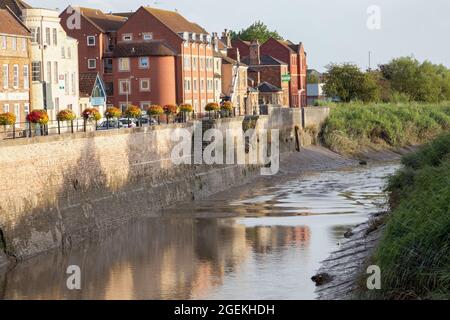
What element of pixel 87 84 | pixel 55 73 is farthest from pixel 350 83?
pixel 55 73

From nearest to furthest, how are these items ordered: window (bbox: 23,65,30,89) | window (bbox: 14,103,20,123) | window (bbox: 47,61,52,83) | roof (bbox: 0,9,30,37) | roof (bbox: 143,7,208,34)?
1. roof (bbox: 0,9,30,37)
2. window (bbox: 14,103,20,123)
3. window (bbox: 23,65,30,89)
4. window (bbox: 47,61,52,83)
5. roof (bbox: 143,7,208,34)

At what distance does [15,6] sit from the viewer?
66875 millimetres

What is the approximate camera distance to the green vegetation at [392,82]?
409 feet

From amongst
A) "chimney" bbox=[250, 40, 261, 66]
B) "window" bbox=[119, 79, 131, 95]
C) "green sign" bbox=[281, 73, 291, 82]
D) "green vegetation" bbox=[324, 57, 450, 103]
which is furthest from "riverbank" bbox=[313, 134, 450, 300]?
"green vegetation" bbox=[324, 57, 450, 103]

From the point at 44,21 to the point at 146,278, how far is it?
34.1 metres

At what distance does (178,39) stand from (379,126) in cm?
2116

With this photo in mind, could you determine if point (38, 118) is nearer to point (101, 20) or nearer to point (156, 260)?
point (156, 260)

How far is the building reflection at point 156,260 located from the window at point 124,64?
4005cm

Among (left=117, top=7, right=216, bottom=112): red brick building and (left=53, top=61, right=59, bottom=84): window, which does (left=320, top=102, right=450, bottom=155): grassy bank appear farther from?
(left=53, top=61, right=59, bottom=84): window

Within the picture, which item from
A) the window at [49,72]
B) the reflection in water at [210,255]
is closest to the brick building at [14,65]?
the window at [49,72]

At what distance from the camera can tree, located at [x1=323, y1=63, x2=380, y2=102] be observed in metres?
124

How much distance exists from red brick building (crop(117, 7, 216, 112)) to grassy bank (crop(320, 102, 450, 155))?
1158cm

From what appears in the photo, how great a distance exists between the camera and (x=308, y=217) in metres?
49.9
